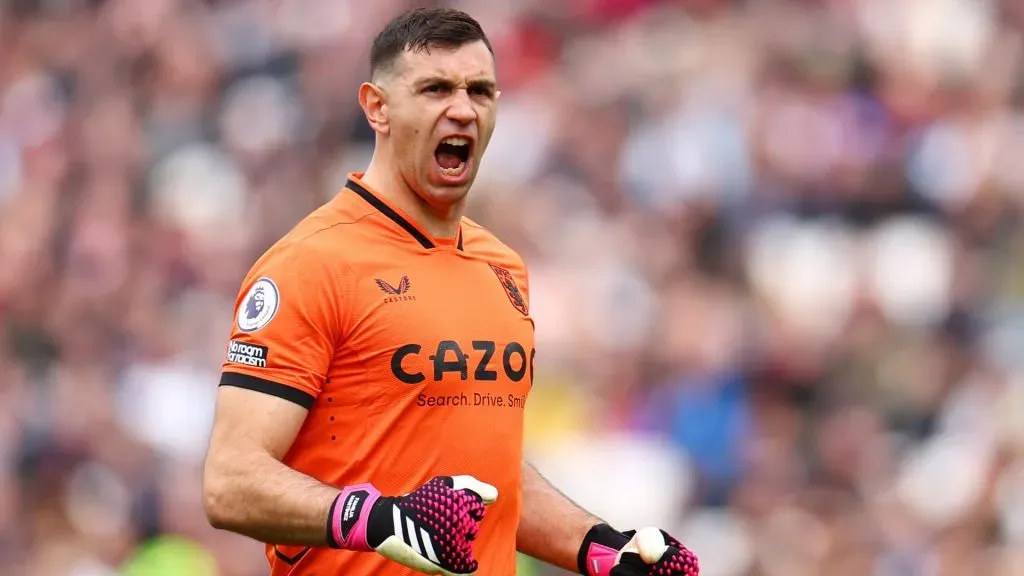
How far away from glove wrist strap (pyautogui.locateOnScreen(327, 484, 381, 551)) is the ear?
3.83ft

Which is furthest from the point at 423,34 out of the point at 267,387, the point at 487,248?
the point at 267,387

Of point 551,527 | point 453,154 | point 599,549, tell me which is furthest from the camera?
point 551,527

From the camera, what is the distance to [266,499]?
4180mm

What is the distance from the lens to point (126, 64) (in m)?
13.2

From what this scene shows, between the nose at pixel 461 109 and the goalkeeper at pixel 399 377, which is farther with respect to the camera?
the nose at pixel 461 109

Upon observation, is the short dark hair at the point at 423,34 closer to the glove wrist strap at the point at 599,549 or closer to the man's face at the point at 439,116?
the man's face at the point at 439,116

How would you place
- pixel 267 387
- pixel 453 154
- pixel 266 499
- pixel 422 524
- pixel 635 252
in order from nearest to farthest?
pixel 422 524 → pixel 266 499 → pixel 267 387 → pixel 453 154 → pixel 635 252

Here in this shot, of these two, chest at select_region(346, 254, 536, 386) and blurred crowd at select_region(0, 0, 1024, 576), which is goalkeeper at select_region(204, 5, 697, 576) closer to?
chest at select_region(346, 254, 536, 386)

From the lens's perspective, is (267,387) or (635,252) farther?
(635,252)

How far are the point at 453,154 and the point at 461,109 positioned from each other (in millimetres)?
160

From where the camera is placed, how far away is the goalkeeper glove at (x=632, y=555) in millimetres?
4773

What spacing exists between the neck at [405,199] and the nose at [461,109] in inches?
10.0

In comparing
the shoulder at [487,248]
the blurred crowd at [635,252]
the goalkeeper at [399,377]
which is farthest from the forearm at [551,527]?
the blurred crowd at [635,252]

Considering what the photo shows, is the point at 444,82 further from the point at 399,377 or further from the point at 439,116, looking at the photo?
the point at 399,377
